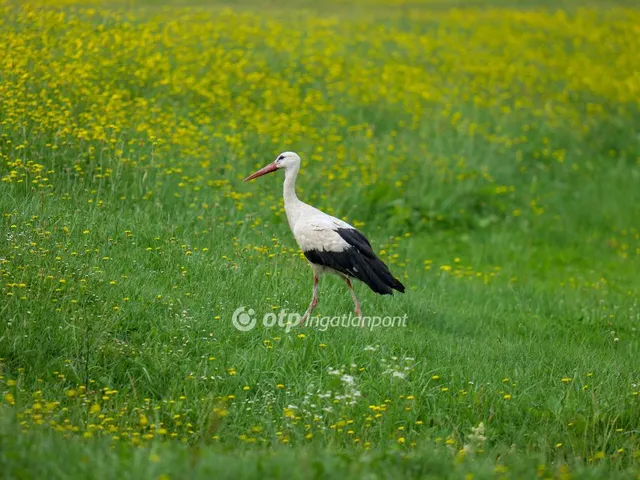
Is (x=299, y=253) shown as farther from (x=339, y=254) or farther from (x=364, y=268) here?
(x=364, y=268)

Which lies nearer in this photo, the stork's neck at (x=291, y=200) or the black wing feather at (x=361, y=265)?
the black wing feather at (x=361, y=265)

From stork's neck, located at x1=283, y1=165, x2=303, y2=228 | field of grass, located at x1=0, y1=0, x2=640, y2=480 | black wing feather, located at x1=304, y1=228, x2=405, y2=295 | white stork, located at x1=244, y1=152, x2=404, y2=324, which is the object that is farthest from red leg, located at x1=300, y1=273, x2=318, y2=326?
stork's neck, located at x1=283, y1=165, x2=303, y2=228

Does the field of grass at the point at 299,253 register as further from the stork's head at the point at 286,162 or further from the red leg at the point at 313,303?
the stork's head at the point at 286,162

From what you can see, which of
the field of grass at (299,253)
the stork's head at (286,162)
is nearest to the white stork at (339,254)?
the field of grass at (299,253)

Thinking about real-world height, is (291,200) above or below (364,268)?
above

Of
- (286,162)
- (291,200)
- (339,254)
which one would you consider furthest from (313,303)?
(286,162)

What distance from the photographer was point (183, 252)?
812cm

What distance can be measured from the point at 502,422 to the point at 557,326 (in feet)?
8.89

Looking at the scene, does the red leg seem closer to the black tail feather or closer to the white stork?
the white stork

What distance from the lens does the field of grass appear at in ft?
19.4

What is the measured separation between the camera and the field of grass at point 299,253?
5902mm

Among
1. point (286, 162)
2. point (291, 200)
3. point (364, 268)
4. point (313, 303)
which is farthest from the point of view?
point (286, 162)

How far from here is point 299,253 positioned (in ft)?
29.7

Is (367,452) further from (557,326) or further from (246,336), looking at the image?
(557,326)
